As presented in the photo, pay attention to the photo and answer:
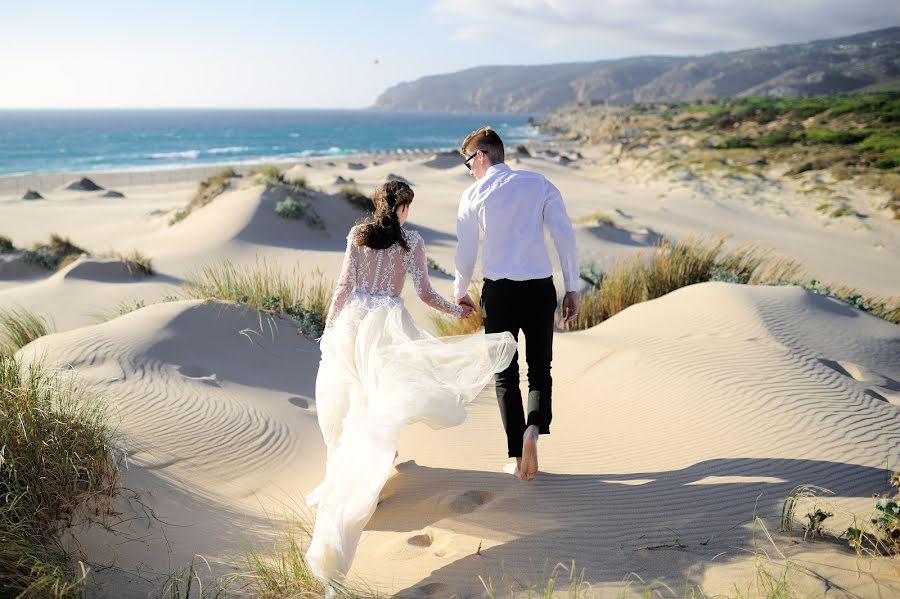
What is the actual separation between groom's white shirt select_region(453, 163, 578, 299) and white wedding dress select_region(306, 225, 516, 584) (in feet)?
1.49

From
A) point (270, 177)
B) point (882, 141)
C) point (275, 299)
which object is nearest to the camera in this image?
point (275, 299)

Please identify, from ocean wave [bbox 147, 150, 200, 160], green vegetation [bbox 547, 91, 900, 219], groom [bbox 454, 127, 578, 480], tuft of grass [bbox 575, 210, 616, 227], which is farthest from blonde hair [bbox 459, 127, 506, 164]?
ocean wave [bbox 147, 150, 200, 160]

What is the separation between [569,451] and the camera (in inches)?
197

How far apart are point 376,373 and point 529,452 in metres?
1.12

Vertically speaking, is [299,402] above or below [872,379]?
below

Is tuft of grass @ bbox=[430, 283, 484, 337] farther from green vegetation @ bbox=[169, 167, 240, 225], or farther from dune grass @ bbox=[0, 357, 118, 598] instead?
green vegetation @ bbox=[169, 167, 240, 225]

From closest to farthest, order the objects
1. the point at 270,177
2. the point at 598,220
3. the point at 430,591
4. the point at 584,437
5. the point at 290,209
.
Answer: the point at 430,591, the point at 584,437, the point at 290,209, the point at 270,177, the point at 598,220

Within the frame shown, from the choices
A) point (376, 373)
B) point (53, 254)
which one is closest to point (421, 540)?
point (376, 373)

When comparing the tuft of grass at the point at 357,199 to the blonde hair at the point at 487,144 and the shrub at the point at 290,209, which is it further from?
the blonde hair at the point at 487,144

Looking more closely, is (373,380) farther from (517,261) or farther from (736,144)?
(736,144)

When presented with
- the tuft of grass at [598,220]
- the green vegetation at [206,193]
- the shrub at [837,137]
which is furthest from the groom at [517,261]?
the shrub at [837,137]

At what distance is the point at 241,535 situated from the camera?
405 centimetres

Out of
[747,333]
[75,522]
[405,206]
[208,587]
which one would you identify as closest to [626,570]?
[208,587]

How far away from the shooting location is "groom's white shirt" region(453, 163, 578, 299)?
4.22 metres
